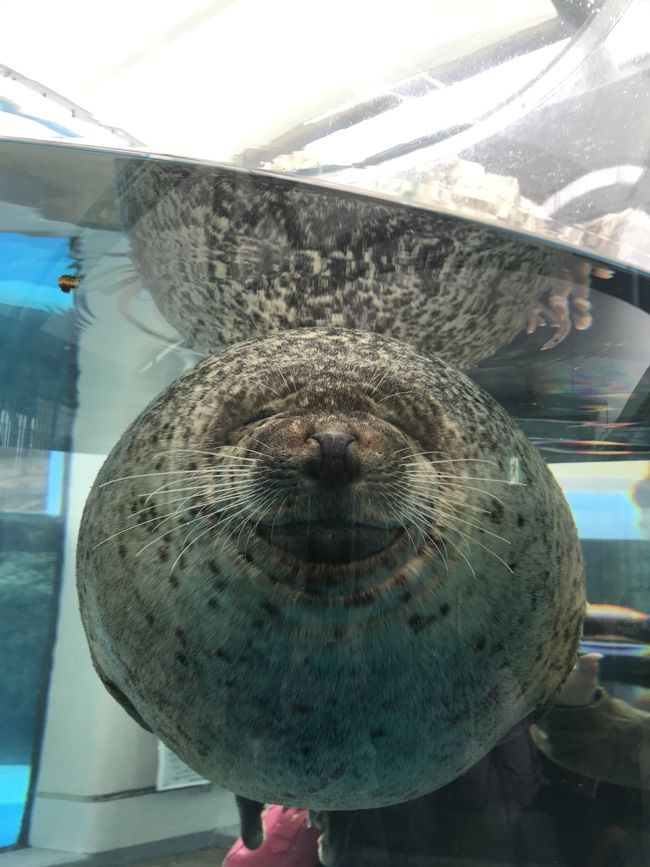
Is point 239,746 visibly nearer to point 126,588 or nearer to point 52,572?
point 126,588

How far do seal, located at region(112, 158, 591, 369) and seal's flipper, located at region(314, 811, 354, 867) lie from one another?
1196mm

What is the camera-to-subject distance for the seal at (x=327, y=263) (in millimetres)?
1611

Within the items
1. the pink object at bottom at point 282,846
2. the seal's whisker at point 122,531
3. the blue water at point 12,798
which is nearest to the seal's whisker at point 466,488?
the seal's whisker at point 122,531

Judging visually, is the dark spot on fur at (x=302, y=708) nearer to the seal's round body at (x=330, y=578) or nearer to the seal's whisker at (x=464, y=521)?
the seal's round body at (x=330, y=578)

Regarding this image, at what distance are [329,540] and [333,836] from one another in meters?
0.94

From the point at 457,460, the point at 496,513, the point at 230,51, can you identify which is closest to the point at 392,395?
the point at 457,460

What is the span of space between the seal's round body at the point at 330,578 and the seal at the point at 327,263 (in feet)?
1.62

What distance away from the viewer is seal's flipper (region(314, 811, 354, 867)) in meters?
1.38

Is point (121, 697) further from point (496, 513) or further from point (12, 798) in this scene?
point (12, 798)

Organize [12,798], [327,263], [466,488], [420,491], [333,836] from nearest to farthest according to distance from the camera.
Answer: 1. [420,491]
2. [466,488]
3. [333,836]
4. [327,263]
5. [12,798]

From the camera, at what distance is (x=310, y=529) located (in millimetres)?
861

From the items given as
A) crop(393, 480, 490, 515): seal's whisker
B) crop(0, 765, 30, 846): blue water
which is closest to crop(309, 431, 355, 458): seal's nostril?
crop(393, 480, 490, 515): seal's whisker

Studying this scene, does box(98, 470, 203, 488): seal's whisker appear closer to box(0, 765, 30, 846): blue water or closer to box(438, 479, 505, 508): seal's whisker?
box(438, 479, 505, 508): seal's whisker

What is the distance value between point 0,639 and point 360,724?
6.13 feet
